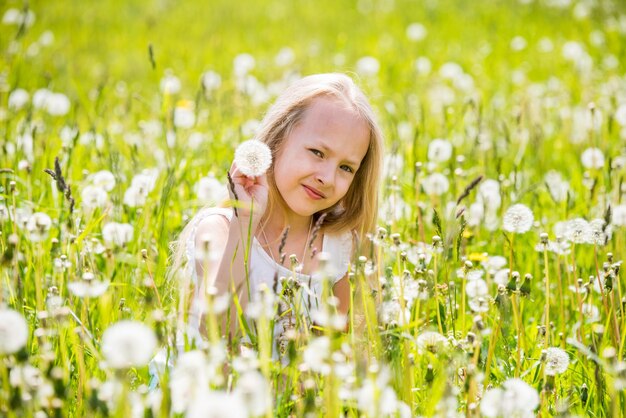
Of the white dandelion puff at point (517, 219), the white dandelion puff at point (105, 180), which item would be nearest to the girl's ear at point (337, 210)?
the white dandelion puff at point (105, 180)

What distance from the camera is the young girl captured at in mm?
2266

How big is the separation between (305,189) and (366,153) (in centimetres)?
35

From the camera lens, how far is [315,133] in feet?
8.03

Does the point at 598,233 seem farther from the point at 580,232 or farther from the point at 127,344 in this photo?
the point at 127,344

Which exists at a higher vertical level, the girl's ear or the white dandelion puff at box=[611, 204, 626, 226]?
the girl's ear

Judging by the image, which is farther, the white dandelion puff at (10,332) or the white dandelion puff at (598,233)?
the white dandelion puff at (598,233)

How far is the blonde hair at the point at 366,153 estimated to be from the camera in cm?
255

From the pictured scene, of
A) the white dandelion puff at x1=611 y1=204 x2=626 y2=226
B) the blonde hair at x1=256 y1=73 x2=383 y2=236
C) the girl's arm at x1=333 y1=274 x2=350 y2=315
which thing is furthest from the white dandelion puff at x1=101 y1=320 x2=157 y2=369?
the white dandelion puff at x1=611 y1=204 x2=626 y2=226

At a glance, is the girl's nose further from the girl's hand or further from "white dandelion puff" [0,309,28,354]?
"white dandelion puff" [0,309,28,354]

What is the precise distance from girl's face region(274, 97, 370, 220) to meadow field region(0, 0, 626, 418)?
17cm

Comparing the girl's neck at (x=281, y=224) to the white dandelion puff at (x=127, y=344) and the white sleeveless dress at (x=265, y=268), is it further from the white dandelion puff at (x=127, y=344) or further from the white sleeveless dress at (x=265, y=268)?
the white dandelion puff at (x=127, y=344)

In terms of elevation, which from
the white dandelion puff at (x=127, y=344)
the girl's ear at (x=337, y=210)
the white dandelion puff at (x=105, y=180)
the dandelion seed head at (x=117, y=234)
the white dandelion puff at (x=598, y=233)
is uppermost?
the white dandelion puff at (x=105, y=180)

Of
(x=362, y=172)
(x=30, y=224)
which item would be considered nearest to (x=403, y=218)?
(x=362, y=172)

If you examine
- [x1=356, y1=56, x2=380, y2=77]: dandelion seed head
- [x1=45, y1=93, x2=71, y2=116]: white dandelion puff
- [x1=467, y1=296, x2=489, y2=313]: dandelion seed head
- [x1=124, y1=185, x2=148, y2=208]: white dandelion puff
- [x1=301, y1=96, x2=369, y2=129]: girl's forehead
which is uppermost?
[x1=356, y1=56, x2=380, y2=77]: dandelion seed head
